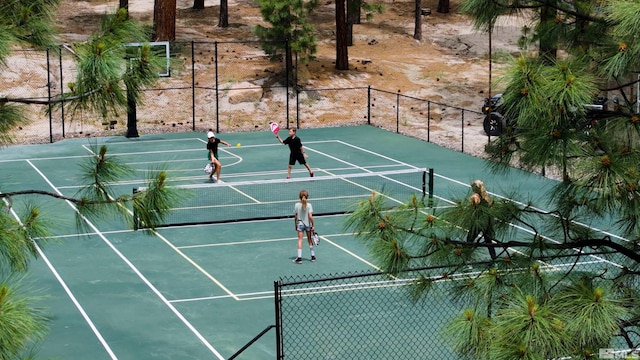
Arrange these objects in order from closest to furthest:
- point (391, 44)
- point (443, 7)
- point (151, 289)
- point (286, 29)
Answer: point (151, 289)
point (286, 29)
point (391, 44)
point (443, 7)

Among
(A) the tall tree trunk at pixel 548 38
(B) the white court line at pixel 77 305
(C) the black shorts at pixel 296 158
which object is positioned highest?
(A) the tall tree trunk at pixel 548 38

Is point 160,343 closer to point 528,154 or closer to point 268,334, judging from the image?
point 268,334

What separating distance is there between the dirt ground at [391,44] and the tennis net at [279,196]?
10095 mm

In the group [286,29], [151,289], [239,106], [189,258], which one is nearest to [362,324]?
[151,289]

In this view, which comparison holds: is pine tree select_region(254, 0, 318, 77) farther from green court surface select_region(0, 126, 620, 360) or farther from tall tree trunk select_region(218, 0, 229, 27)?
tall tree trunk select_region(218, 0, 229, 27)

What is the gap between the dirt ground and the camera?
45656 millimetres

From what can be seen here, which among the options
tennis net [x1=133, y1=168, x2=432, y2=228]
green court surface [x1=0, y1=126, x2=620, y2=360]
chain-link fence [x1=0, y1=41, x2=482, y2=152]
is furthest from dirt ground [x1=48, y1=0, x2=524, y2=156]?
tennis net [x1=133, y1=168, x2=432, y2=228]

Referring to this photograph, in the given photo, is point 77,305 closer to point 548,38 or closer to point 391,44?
point 548,38

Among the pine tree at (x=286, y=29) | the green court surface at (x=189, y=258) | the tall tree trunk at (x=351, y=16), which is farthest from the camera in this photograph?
the tall tree trunk at (x=351, y=16)

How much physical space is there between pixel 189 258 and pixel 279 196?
6.15m

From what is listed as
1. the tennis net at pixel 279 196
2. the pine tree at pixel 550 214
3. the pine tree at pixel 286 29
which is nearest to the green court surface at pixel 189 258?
the tennis net at pixel 279 196

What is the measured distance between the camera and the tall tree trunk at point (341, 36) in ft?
149

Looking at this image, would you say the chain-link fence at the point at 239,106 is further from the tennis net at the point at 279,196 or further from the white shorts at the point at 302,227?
the white shorts at the point at 302,227

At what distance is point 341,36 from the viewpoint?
151ft
